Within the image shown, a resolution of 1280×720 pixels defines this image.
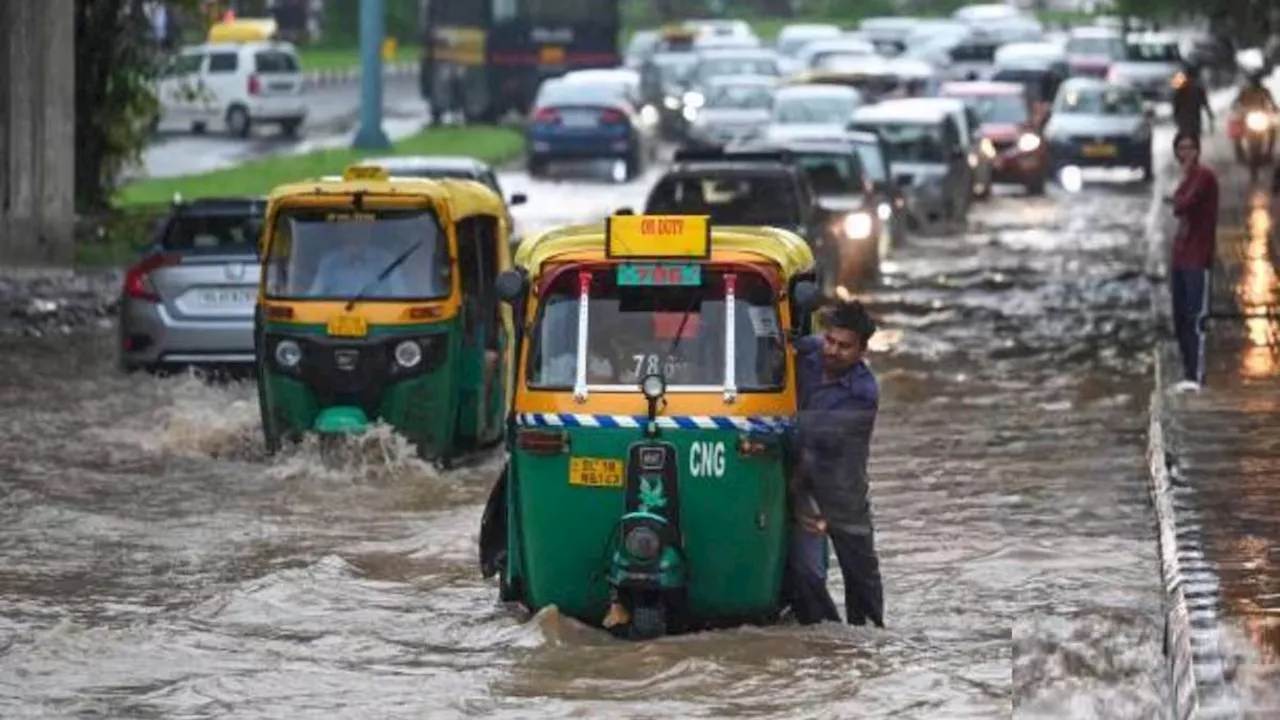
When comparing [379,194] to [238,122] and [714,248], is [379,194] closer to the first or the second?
[714,248]

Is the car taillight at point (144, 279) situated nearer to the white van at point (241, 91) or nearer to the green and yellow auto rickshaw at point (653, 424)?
the green and yellow auto rickshaw at point (653, 424)

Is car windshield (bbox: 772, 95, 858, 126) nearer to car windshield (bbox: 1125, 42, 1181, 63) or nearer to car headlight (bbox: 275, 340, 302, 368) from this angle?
car windshield (bbox: 1125, 42, 1181, 63)

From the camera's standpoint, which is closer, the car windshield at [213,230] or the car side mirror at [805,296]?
the car side mirror at [805,296]

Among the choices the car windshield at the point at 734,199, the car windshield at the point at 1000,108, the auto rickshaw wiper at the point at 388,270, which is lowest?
the car windshield at the point at 1000,108

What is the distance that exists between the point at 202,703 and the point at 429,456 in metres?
6.77

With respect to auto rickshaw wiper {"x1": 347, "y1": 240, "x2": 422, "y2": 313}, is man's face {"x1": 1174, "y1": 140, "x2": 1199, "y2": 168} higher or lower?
higher

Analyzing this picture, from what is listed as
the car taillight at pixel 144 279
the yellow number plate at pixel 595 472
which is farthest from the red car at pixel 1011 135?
the yellow number plate at pixel 595 472

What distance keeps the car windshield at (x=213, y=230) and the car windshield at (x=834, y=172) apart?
32.7 feet

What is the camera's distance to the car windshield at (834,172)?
32.9 meters

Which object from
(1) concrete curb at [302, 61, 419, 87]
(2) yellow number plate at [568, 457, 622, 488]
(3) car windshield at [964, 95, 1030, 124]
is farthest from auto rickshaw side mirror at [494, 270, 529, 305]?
(1) concrete curb at [302, 61, 419, 87]

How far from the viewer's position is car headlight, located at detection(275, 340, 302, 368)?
19.5 m

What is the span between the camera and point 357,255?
19.8 metres

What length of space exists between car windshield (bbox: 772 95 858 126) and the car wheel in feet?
47.0

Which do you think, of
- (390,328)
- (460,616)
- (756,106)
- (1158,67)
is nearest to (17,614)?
(460,616)
